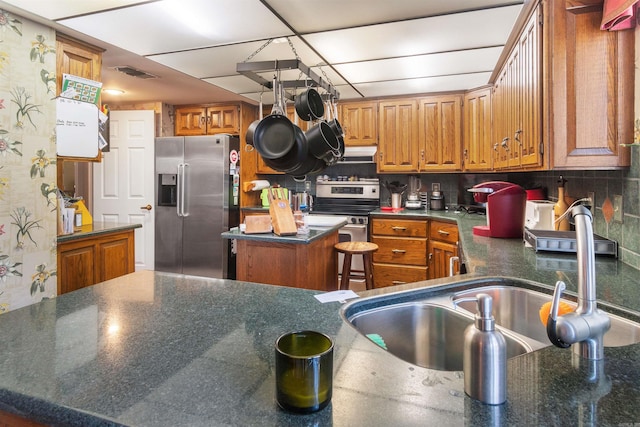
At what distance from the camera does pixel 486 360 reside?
0.57 metres

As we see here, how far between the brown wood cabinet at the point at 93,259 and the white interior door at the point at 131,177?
4.03 ft

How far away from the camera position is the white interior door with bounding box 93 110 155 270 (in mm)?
4062

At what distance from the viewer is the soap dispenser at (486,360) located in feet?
1.86

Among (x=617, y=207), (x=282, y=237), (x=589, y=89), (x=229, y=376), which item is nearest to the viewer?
(x=229, y=376)

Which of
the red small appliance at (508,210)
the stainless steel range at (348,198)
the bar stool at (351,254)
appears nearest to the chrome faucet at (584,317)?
the red small appliance at (508,210)

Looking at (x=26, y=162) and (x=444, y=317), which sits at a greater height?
(x=26, y=162)

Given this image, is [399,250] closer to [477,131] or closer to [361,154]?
[361,154]

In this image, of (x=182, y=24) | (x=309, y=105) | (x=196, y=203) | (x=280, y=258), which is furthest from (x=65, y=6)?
(x=196, y=203)

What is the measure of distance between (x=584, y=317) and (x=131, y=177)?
434 centimetres

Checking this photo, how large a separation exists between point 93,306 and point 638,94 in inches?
81.7

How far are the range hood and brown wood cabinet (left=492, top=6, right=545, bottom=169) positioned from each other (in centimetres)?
156

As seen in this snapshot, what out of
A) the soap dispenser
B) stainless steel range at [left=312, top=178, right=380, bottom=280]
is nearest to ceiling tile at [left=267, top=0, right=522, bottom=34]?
the soap dispenser

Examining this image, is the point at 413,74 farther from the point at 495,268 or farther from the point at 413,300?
the point at 413,300

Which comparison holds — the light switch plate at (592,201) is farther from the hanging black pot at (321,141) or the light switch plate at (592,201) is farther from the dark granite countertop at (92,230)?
the dark granite countertop at (92,230)
